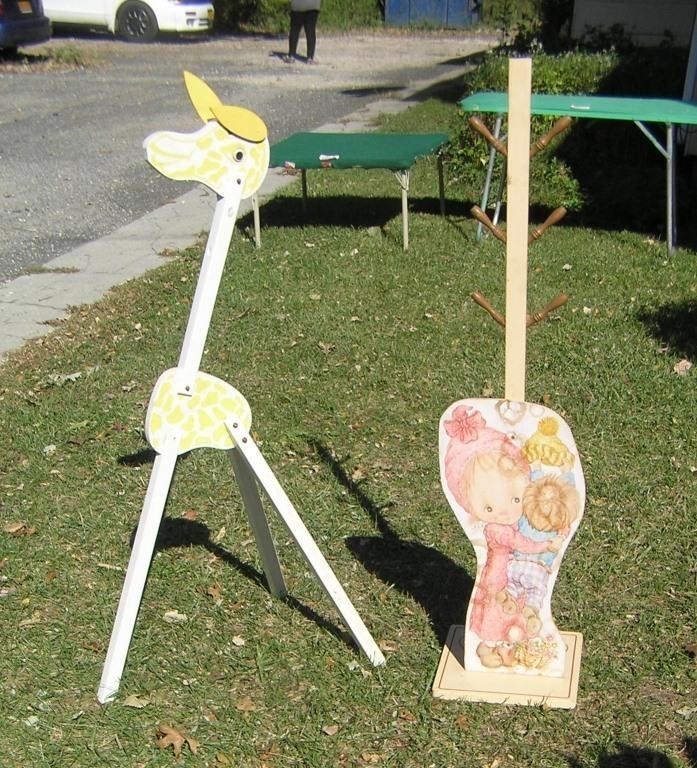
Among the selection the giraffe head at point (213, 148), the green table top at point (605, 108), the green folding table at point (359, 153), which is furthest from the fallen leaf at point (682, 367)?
the giraffe head at point (213, 148)

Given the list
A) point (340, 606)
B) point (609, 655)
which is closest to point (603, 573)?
point (609, 655)

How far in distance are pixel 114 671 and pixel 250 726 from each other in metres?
0.43

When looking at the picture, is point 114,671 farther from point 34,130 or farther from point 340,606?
point 34,130

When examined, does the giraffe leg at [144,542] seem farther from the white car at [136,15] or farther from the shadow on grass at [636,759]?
the white car at [136,15]

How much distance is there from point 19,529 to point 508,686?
2.01 meters

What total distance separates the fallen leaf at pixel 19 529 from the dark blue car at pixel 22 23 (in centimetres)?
1401

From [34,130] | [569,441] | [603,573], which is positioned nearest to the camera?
[569,441]

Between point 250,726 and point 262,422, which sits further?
point 262,422

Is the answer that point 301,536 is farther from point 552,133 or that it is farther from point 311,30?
point 311,30

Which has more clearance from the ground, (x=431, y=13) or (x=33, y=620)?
(x=33, y=620)

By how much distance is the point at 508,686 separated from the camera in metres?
3.15

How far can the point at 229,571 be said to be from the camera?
12.5ft

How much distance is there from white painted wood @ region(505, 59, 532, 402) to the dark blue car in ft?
49.9

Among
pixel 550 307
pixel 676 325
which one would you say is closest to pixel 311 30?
pixel 676 325
